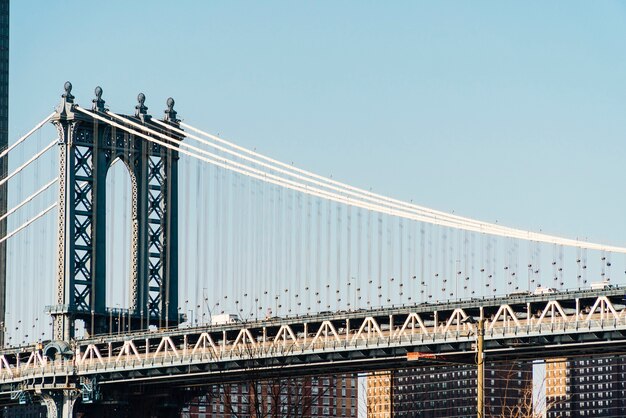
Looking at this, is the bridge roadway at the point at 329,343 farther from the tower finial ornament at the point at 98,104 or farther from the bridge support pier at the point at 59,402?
the tower finial ornament at the point at 98,104

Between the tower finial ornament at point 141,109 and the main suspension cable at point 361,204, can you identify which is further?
the tower finial ornament at point 141,109

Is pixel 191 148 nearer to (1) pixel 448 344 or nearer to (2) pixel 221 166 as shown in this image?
(2) pixel 221 166

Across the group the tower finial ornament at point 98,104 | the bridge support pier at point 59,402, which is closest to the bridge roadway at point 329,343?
the bridge support pier at point 59,402

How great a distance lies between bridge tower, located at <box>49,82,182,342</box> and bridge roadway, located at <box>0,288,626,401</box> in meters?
2.92

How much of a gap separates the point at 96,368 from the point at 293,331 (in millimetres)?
18518

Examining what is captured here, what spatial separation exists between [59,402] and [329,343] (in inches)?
1332

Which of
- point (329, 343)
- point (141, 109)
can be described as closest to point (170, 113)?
point (141, 109)

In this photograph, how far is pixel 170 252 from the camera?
491 ft

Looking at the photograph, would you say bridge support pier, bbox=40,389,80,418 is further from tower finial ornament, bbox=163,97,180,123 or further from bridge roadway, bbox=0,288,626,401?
tower finial ornament, bbox=163,97,180,123

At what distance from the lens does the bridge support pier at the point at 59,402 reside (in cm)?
14575

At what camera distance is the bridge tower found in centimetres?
14575

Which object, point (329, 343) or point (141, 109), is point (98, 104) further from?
point (329, 343)

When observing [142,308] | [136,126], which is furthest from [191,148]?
[142,308]

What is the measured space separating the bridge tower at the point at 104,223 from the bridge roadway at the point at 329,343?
2.92 meters
